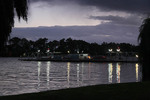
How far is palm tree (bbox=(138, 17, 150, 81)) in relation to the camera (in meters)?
21.8

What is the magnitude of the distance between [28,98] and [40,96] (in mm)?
576

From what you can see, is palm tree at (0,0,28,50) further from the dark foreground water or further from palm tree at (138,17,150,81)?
the dark foreground water

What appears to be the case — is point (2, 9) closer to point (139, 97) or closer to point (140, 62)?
point (139, 97)

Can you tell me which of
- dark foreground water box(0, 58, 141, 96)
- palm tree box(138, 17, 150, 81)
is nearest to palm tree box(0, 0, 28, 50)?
palm tree box(138, 17, 150, 81)

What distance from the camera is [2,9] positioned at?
29.8 ft

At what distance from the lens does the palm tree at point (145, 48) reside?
21828 mm

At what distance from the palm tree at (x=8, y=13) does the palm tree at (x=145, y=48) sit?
14.6 m

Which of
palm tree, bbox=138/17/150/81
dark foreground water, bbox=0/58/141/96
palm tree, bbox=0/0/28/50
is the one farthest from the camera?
dark foreground water, bbox=0/58/141/96

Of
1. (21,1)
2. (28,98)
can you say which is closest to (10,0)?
(21,1)

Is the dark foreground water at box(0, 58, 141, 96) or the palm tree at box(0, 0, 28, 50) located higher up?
the palm tree at box(0, 0, 28, 50)

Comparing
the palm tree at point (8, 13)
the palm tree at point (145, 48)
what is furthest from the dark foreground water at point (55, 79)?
the palm tree at point (8, 13)

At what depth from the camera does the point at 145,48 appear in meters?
22.3

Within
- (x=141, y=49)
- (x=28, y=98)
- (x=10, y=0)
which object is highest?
(x=10, y=0)

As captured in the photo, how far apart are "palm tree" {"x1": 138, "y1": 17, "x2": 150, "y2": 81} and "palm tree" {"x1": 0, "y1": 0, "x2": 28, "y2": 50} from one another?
14.6 meters
